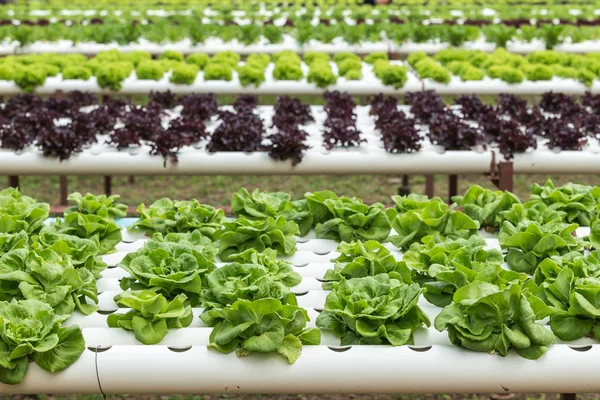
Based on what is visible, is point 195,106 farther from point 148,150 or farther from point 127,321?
point 127,321

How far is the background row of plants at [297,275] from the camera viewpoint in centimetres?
309

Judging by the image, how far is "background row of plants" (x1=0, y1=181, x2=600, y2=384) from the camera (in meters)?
3.09

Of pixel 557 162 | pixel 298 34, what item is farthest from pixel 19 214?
pixel 298 34

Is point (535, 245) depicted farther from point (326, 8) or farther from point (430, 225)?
point (326, 8)

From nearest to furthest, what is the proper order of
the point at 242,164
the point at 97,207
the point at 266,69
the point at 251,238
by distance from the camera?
the point at 251,238, the point at 97,207, the point at 242,164, the point at 266,69

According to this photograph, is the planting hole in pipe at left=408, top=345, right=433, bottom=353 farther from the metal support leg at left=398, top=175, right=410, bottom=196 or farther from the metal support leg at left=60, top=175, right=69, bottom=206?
the metal support leg at left=60, top=175, right=69, bottom=206

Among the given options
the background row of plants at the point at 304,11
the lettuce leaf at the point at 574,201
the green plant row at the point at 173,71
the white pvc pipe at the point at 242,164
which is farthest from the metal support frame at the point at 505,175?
the background row of plants at the point at 304,11

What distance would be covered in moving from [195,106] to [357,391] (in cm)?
456

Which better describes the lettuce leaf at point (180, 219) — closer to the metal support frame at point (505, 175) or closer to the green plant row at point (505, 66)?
the metal support frame at point (505, 175)

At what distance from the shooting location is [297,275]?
12.3 ft

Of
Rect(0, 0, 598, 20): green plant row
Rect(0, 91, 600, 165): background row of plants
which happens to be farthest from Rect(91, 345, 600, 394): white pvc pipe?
Rect(0, 0, 598, 20): green plant row

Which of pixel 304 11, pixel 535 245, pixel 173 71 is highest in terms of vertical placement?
pixel 304 11

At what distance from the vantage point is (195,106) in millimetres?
7230

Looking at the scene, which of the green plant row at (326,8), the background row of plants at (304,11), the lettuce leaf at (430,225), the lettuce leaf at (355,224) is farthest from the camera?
the green plant row at (326,8)
